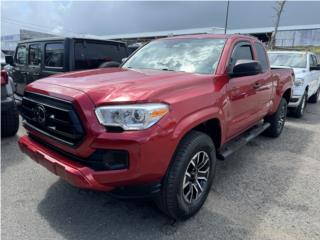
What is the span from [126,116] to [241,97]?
189 centimetres

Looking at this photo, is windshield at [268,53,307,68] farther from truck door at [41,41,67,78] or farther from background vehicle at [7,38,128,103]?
truck door at [41,41,67,78]

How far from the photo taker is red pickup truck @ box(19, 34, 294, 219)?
7.36 ft

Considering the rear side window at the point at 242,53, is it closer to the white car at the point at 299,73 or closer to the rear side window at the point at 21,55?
the white car at the point at 299,73

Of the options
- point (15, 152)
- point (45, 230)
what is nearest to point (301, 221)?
point (45, 230)

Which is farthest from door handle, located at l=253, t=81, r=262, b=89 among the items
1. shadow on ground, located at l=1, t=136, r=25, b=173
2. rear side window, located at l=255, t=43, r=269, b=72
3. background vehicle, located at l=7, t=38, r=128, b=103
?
shadow on ground, located at l=1, t=136, r=25, b=173

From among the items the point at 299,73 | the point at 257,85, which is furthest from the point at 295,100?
the point at 257,85

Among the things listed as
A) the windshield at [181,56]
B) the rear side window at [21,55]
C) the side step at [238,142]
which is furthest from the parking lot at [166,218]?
the rear side window at [21,55]

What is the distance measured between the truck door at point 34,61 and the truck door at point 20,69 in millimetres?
225

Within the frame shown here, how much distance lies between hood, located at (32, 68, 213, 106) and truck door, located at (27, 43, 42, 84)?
352 centimetres

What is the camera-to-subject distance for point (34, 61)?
6.34 m

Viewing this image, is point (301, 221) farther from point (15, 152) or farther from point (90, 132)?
point (15, 152)

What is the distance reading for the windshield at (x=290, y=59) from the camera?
26.6ft

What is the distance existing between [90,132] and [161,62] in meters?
1.80

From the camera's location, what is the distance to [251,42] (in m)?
4.34
